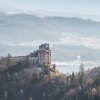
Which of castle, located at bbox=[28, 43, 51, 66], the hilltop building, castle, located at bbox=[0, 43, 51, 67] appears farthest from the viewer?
castle, located at bbox=[28, 43, 51, 66]

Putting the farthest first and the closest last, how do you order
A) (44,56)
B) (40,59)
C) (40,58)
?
(44,56) < (40,58) < (40,59)

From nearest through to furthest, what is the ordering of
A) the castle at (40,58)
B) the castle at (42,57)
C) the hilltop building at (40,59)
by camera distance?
the hilltop building at (40,59)
the castle at (40,58)
the castle at (42,57)

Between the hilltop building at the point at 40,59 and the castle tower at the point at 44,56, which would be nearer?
the hilltop building at the point at 40,59

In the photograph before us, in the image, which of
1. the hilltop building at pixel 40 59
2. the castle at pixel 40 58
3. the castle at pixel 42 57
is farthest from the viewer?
the castle at pixel 42 57

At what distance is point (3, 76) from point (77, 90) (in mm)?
8496

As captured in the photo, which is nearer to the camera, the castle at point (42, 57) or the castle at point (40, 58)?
the castle at point (40, 58)

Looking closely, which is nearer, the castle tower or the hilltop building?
the hilltop building

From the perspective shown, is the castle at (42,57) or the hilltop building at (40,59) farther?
the castle at (42,57)

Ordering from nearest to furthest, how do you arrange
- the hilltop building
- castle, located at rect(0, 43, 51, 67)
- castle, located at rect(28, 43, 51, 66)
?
1. the hilltop building
2. castle, located at rect(0, 43, 51, 67)
3. castle, located at rect(28, 43, 51, 66)

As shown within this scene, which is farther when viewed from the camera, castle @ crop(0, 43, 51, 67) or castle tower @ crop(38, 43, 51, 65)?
castle tower @ crop(38, 43, 51, 65)

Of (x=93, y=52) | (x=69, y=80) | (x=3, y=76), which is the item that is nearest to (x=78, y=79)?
(x=69, y=80)

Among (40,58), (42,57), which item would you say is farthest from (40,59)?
(42,57)

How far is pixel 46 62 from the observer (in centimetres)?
7962

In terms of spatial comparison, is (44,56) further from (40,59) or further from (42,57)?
(40,59)
